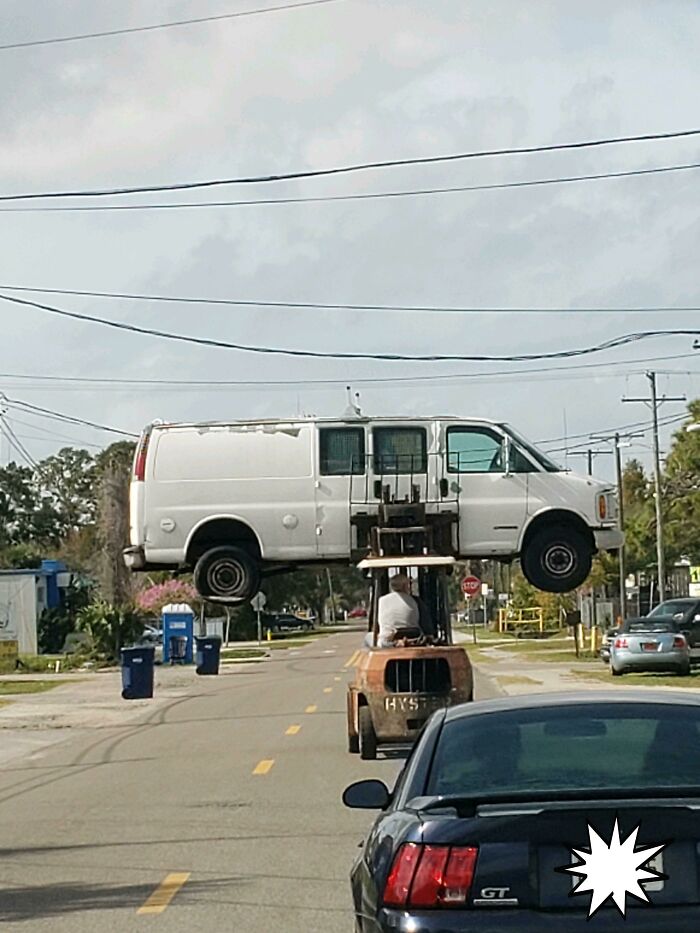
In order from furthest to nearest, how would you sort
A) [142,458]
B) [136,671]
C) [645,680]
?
[136,671] < [645,680] < [142,458]

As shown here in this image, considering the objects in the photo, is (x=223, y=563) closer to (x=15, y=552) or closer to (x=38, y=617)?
(x=38, y=617)

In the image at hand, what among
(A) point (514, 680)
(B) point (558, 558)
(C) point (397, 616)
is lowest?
(A) point (514, 680)

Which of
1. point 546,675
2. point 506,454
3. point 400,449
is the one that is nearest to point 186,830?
point 400,449

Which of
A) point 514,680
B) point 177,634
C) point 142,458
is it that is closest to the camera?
point 142,458

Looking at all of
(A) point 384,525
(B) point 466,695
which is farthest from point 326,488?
(B) point 466,695

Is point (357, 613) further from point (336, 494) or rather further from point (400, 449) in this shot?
point (400, 449)

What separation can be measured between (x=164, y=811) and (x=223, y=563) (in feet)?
23.3

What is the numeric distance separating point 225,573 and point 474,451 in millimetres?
3754

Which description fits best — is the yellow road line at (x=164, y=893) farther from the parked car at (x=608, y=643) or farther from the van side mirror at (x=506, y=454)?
the parked car at (x=608, y=643)

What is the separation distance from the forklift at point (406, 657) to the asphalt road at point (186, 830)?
49cm

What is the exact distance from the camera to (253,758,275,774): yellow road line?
18.8m

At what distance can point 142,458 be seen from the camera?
858 inches

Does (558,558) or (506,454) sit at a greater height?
(506,454)

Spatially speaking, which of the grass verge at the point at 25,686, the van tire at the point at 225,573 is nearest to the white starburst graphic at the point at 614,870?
the van tire at the point at 225,573
